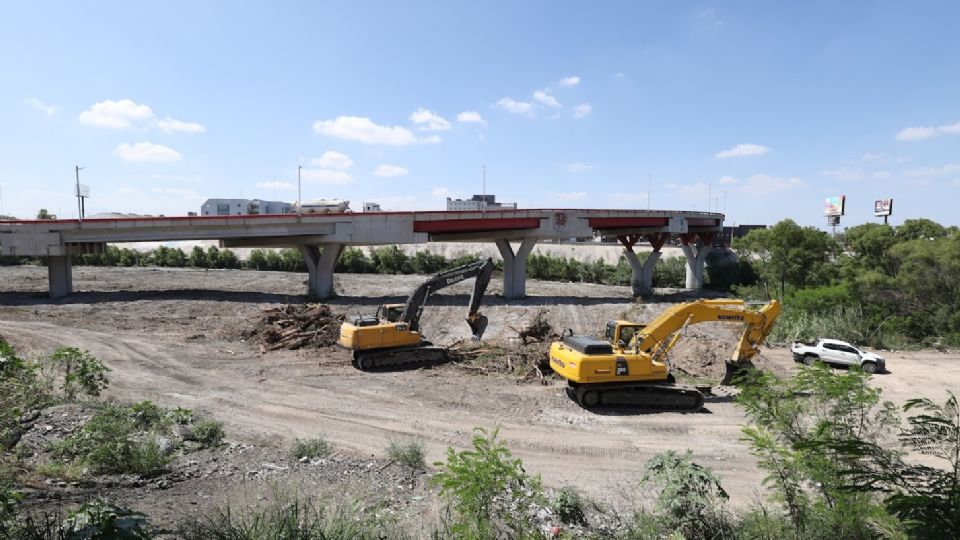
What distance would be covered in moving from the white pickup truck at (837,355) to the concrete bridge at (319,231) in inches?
726

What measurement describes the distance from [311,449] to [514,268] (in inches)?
1078

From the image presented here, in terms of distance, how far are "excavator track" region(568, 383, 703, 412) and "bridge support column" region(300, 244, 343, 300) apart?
23.3m

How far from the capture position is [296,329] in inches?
906

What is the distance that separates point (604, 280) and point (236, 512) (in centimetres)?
4974

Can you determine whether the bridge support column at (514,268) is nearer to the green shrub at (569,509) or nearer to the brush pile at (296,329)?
the brush pile at (296,329)

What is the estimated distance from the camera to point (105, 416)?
10172 millimetres

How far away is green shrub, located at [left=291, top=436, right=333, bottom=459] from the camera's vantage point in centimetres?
1037

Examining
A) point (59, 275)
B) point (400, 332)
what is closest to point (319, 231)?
point (400, 332)

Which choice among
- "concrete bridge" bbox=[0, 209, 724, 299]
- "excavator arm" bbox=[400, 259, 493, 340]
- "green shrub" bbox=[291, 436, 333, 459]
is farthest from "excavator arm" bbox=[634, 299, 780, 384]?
"concrete bridge" bbox=[0, 209, 724, 299]

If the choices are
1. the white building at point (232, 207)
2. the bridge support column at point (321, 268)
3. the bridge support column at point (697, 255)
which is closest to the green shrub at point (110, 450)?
the bridge support column at point (321, 268)

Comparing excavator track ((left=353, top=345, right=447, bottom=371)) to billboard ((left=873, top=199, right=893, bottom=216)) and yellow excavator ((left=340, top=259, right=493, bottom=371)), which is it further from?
billboard ((left=873, top=199, right=893, bottom=216))

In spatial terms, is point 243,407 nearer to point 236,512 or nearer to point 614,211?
point 236,512

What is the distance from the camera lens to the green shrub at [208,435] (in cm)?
1081

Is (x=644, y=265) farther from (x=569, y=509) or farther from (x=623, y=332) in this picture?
(x=569, y=509)
